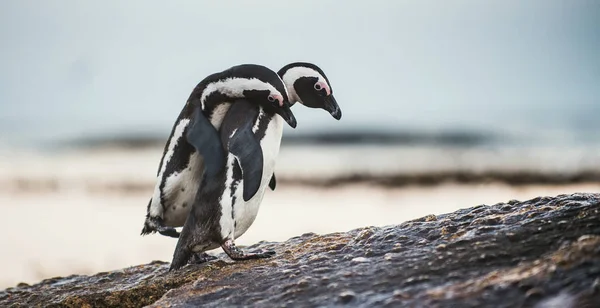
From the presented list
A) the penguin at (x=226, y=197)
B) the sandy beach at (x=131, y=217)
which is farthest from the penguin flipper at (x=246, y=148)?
the sandy beach at (x=131, y=217)

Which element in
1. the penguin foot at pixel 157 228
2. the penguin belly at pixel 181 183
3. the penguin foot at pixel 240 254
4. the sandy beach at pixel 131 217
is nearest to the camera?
the penguin foot at pixel 240 254

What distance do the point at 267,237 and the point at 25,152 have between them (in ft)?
60.3

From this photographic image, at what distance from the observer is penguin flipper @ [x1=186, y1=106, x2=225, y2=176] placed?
13.3ft

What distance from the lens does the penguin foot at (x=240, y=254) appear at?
12.6 ft

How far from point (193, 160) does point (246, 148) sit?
1.33 feet

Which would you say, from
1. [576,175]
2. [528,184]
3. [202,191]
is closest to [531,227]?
[202,191]

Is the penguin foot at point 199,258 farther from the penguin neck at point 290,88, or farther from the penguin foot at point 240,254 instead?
the penguin neck at point 290,88

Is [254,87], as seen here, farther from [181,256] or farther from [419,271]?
[419,271]

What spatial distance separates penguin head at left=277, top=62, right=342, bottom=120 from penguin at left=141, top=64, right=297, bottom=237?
0.28m

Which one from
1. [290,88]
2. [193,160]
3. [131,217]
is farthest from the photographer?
[131,217]

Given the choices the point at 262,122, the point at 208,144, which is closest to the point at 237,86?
the point at 262,122

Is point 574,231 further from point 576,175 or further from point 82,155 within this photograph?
point 82,155

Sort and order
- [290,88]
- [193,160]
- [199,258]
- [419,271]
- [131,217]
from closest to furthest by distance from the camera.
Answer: [419,271] → [199,258] → [193,160] → [290,88] → [131,217]

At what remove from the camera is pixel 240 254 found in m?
3.93
